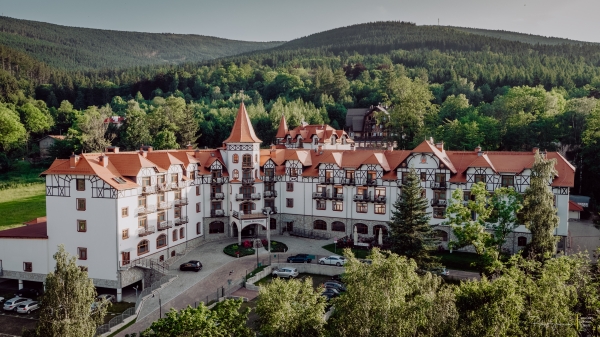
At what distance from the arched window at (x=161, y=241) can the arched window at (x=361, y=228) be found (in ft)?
63.3

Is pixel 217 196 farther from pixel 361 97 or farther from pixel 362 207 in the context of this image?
pixel 361 97

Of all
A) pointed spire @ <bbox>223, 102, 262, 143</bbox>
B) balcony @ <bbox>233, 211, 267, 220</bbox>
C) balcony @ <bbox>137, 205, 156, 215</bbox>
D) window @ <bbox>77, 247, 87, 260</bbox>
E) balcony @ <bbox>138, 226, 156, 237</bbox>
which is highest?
pointed spire @ <bbox>223, 102, 262, 143</bbox>

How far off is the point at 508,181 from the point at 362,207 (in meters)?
14.3

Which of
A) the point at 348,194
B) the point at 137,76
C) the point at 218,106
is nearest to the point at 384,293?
the point at 348,194

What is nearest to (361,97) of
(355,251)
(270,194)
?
(270,194)

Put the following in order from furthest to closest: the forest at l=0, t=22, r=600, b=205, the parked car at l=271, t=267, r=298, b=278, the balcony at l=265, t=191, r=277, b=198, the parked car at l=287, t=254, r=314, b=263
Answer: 1. the forest at l=0, t=22, r=600, b=205
2. the balcony at l=265, t=191, r=277, b=198
3. the parked car at l=287, t=254, r=314, b=263
4. the parked car at l=271, t=267, r=298, b=278

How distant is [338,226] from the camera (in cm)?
5250

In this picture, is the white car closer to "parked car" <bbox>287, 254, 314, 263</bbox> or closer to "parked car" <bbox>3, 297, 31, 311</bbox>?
"parked car" <bbox>287, 254, 314, 263</bbox>

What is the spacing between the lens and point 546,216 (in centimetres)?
3331

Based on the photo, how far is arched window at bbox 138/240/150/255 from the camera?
43250 millimetres

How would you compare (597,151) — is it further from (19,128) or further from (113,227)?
(19,128)

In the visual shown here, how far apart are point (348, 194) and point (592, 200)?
30.2m

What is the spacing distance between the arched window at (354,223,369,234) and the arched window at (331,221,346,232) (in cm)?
142

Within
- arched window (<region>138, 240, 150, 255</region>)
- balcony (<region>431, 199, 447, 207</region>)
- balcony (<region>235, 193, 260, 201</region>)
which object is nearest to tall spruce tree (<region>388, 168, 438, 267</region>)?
balcony (<region>431, 199, 447, 207</region>)
